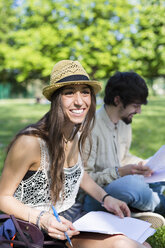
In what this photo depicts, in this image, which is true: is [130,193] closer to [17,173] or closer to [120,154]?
[120,154]

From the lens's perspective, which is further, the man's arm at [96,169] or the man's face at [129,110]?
the man's face at [129,110]

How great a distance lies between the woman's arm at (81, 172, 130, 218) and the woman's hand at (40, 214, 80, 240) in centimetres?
49

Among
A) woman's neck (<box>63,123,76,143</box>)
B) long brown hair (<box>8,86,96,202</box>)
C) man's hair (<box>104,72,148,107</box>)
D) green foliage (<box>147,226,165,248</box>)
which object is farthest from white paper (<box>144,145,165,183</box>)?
long brown hair (<box>8,86,96,202</box>)

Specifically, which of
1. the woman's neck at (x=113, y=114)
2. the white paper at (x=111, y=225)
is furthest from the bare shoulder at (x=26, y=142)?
the woman's neck at (x=113, y=114)

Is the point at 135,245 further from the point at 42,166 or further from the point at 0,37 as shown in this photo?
the point at 0,37

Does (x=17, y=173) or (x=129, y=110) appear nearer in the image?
(x=17, y=173)

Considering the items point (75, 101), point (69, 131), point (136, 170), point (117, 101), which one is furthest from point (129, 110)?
point (75, 101)

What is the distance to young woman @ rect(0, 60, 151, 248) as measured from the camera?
1.84m

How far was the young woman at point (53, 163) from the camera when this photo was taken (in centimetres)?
184

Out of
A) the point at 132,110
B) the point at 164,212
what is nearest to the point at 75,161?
the point at 132,110

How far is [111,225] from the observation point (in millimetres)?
2000

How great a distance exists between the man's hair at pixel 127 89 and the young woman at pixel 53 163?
1046 mm

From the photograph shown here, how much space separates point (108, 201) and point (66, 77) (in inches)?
35.0

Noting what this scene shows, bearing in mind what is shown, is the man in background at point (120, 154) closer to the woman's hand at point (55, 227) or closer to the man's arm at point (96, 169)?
the man's arm at point (96, 169)
